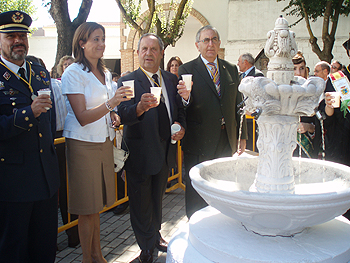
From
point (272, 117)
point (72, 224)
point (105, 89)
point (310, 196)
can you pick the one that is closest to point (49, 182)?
point (105, 89)

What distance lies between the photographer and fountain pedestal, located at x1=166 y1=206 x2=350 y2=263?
1.69 metres

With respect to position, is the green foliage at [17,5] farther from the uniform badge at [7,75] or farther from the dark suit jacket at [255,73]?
the uniform badge at [7,75]

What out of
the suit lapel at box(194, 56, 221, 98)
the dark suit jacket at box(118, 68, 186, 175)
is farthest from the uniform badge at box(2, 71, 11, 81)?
the suit lapel at box(194, 56, 221, 98)

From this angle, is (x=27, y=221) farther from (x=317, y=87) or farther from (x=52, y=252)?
(x=317, y=87)

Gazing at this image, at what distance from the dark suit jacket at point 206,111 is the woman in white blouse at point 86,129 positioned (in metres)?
0.89

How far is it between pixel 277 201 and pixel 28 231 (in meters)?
2.12

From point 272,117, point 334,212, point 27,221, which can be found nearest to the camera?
point 334,212

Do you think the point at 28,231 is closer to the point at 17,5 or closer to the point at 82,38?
the point at 82,38

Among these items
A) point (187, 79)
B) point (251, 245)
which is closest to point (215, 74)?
point (187, 79)

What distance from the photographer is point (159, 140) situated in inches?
120

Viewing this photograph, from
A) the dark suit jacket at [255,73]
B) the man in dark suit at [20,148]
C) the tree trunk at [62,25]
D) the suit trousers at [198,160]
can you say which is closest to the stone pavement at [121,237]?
the suit trousers at [198,160]

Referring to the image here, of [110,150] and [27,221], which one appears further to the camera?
[110,150]

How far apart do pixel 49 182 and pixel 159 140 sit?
107cm

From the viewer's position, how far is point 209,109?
328cm
